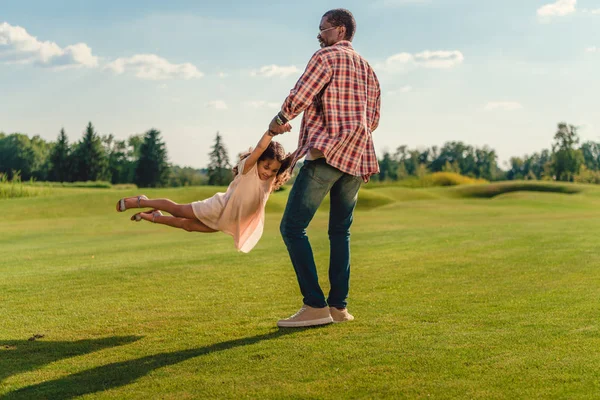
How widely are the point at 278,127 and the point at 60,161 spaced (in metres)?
81.7

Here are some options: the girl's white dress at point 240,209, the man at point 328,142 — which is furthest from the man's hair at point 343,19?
the girl's white dress at point 240,209

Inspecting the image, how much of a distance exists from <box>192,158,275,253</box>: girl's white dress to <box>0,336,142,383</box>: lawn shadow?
1455mm

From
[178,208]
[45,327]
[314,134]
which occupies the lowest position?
[45,327]

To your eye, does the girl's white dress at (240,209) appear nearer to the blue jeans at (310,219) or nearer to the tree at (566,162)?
the blue jeans at (310,219)

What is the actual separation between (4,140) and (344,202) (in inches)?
3897

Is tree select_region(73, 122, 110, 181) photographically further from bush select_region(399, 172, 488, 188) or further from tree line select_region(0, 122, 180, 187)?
bush select_region(399, 172, 488, 188)

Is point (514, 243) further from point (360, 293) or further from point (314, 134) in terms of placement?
point (314, 134)

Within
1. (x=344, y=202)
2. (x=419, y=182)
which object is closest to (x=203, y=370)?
(x=344, y=202)

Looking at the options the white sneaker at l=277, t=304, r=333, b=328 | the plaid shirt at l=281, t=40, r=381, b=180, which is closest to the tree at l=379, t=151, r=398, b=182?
the plaid shirt at l=281, t=40, r=381, b=180

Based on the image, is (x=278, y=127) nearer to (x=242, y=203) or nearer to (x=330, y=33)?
(x=330, y=33)

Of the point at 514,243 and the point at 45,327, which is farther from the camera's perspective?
the point at 514,243

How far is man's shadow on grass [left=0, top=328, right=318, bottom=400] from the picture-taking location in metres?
4.16

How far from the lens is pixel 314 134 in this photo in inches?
224

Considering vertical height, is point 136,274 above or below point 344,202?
below
